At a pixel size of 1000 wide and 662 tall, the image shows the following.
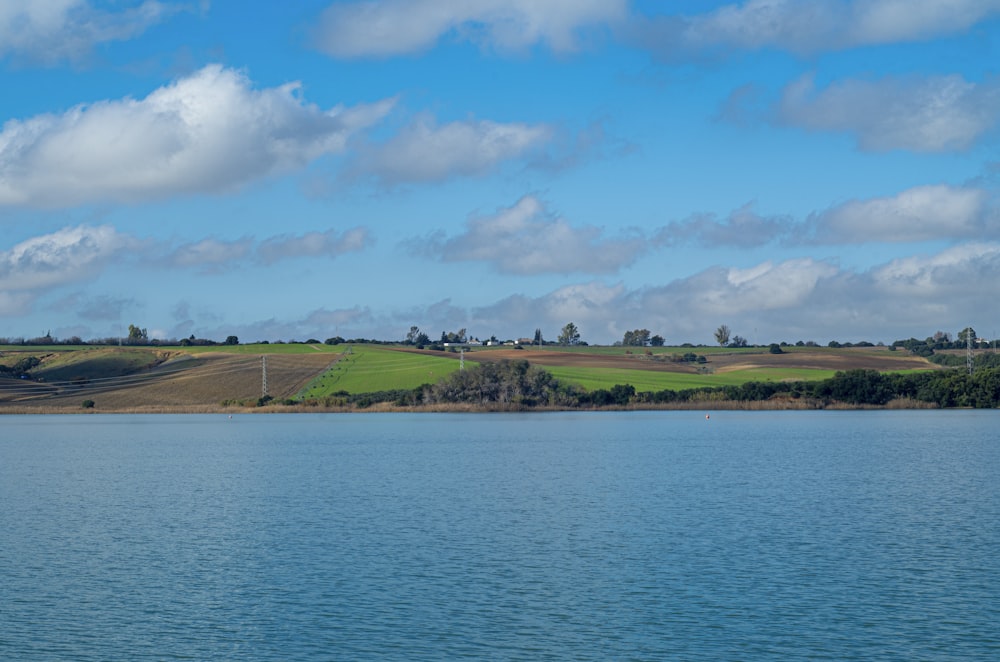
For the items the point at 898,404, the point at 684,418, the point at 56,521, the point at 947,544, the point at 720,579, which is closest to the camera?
the point at 720,579

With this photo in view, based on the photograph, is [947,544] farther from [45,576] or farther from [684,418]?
[684,418]

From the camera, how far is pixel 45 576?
28578mm

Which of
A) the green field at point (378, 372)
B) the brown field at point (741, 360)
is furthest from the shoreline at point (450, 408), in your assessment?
the brown field at point (741, 360)

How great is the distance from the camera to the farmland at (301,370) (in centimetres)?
14300

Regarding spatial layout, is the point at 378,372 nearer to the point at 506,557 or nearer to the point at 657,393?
the point at 657,393

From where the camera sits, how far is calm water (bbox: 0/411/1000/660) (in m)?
22.0

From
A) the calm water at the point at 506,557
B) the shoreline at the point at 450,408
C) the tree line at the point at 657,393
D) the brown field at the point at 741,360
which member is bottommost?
the calm water at the point at 506,557

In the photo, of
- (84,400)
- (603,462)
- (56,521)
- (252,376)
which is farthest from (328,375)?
(56,521)

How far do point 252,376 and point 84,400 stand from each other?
71.3 feet

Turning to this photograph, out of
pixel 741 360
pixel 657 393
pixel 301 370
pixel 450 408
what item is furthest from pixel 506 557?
pixel 741 360

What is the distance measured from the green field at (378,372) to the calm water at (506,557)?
77011mm

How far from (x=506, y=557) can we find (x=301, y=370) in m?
128

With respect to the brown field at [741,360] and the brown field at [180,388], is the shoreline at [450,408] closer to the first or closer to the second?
the brown field at [180,388]

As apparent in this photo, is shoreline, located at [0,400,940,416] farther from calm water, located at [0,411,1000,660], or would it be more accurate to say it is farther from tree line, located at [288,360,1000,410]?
calm water, located at [0,411,1000,660]
